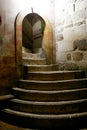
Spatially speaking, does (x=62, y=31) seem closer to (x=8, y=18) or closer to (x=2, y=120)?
(x=8, y=18)

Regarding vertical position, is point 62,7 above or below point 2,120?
above

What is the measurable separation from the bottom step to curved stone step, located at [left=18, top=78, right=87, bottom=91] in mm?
714

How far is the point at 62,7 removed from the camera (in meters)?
5.24

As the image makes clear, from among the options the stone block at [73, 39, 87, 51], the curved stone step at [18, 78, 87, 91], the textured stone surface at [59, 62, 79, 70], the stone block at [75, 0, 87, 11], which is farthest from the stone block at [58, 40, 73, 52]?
the curved stone step at [18, 78, 87, 91]

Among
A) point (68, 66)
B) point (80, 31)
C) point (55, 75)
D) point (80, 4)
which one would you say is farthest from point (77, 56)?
point (80, 4)

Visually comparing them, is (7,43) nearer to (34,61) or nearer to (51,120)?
(34,61)

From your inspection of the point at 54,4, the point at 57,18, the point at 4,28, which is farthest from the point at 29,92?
the point at 54,4

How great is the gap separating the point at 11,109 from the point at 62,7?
306 centimetres

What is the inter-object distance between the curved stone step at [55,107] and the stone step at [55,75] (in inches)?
32.0

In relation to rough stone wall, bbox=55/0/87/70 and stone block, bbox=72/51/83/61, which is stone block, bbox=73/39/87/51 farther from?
stone block, bbox=72/51/83/61

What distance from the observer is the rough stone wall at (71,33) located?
4605 millimetres

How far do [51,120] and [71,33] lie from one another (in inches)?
97.7

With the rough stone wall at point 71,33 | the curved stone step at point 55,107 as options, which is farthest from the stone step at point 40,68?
the curved stone step at point 55,107

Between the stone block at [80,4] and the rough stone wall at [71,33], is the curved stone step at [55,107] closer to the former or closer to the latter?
the rough stone wall at [71,33]
